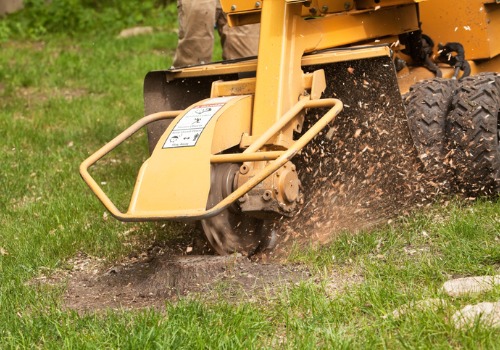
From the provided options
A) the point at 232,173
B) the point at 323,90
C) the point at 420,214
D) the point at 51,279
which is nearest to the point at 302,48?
the point at 323,90

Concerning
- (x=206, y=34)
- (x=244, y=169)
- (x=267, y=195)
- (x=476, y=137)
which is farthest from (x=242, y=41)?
(x=267, y=195)

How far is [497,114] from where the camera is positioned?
14.9ft

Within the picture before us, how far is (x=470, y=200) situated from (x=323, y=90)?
1.04m

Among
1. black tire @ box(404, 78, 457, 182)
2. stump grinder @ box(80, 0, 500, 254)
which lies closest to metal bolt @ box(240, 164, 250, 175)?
stump grinder @ box(80, 0, 500, 254)

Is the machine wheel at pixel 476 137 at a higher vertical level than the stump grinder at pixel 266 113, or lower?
lower

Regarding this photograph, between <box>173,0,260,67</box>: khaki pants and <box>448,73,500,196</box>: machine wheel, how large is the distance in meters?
1.97

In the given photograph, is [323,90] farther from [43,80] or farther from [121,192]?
[43,80]

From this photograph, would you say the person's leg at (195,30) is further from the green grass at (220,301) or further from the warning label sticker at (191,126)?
the warning label sticker at (191,126)

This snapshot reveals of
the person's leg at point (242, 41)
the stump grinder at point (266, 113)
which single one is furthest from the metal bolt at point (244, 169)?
the person's leg at point (242, 41)

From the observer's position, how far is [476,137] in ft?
14.7

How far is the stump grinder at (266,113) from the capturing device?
3.71 m

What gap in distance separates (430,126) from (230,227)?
118cm

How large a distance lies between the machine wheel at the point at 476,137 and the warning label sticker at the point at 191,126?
1275 millimetres

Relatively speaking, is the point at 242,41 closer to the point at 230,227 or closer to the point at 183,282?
the point at 230,227
